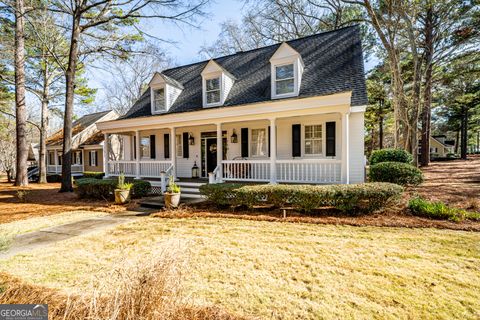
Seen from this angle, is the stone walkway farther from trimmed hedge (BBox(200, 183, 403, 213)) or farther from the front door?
the front door

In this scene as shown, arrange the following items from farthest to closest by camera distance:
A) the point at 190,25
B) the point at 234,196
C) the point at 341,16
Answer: the point at 341,16, the point at 190,25, the point at 234,196

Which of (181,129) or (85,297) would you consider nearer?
(85,297)

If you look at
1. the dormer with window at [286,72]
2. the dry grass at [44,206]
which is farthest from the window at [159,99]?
the dormer with window at [286,72]

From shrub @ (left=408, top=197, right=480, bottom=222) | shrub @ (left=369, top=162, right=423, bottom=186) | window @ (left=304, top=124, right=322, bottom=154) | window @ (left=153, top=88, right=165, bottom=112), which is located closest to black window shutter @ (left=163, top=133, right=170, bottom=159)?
window @ (left=153, top=88, right=165, bottom=112)

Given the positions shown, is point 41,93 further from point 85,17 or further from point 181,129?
point 181,129

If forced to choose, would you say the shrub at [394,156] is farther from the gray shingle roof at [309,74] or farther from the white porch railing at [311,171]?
the gray shingle roof at [309,74]

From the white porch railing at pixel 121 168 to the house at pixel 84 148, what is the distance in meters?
11.9

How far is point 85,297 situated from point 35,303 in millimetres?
1036

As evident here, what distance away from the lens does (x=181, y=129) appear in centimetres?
1329

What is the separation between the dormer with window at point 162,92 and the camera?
13.2 m

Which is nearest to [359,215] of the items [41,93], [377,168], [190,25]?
[377,168]

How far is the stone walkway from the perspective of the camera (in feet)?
17.5

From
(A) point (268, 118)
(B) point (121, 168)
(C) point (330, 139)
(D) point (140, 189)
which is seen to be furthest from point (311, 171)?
(B) point (121, 168)

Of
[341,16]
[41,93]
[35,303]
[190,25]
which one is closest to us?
[35,303]
